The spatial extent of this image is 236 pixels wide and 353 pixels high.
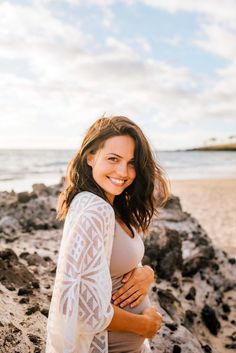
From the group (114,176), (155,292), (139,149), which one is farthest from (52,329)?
(155,292)

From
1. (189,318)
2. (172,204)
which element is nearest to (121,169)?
(189,318)

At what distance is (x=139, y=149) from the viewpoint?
7.88 feet

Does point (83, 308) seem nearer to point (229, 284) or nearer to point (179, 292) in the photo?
point (179, 292)

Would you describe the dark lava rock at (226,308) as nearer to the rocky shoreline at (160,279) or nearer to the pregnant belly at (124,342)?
→ the rocky shoreline at (160,279)

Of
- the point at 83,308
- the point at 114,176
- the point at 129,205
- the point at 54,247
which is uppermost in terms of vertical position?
the point at 114,176

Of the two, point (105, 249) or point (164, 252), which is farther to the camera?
point (164, 252)

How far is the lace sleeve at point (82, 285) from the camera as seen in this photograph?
1.96m

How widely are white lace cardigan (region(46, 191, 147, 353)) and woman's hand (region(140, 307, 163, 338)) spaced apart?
1.13 feet

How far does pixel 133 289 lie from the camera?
94.3 inches

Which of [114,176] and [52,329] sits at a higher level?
[114,176]

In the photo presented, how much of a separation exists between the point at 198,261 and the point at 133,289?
3702 mm

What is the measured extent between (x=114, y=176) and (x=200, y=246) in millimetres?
4371

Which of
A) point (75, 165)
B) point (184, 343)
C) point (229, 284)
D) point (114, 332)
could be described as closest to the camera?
point (114, 332)

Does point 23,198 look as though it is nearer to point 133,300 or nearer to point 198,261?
point 198,261
